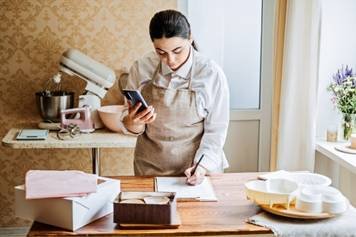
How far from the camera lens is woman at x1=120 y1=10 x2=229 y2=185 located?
2.19 metres

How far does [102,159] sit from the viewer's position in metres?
3.62

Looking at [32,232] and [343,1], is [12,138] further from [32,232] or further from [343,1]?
[343,1]

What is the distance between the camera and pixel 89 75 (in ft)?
10.7

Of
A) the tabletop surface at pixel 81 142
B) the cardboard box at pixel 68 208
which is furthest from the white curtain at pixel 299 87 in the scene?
the cardboard box at pixel 68 208

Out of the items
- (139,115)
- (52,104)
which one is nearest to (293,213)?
(139,115)

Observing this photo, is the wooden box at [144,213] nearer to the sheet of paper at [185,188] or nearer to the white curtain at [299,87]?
the sheet of paper at [185,188]

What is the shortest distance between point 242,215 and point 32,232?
0.69 meters

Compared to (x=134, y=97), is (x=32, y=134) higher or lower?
lower

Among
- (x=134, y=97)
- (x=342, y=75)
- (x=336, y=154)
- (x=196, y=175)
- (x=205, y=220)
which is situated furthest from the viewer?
(x=342, y=75)

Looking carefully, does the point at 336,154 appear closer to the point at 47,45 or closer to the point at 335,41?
the point at 335,41

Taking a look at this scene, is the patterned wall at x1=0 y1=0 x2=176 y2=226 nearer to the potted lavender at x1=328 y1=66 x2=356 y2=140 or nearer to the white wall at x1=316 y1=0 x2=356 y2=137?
the white wall at x1=316 y1=0 x2=356 y2=137

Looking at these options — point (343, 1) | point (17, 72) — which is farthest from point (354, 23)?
point (17, 72)

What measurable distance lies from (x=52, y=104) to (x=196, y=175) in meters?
1.51

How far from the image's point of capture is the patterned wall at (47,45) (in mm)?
3398
